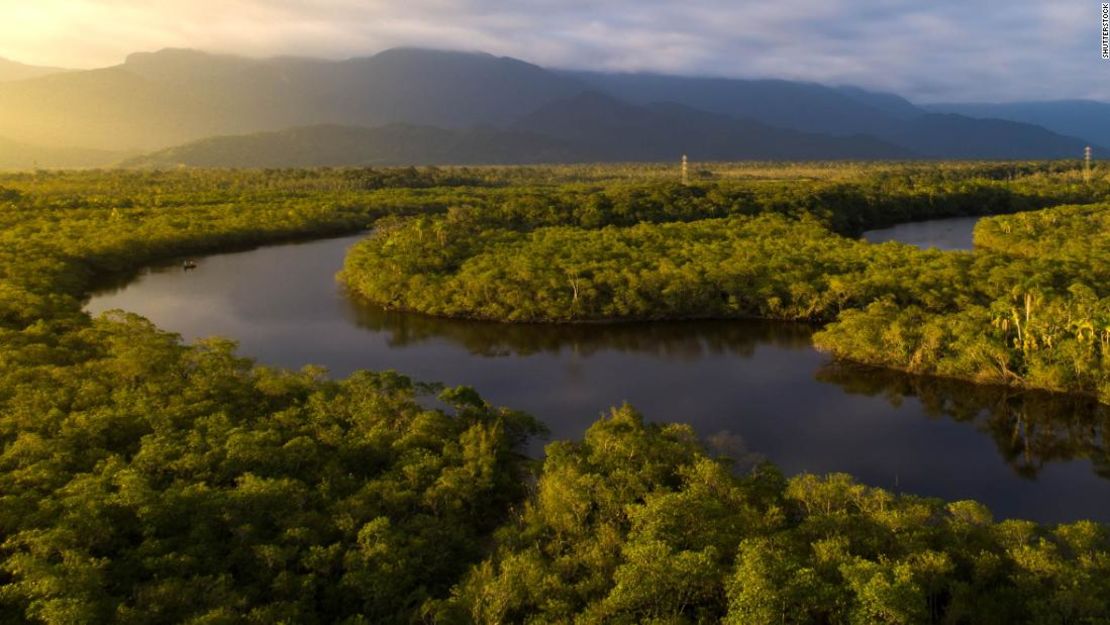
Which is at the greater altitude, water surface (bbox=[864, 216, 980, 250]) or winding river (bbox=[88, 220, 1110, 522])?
water surface (bbox=[864, 216, 980, 250])

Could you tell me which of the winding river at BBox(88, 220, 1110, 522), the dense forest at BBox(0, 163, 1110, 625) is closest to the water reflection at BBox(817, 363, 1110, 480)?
the winding river at BBox(88, 220, 1110, 522)

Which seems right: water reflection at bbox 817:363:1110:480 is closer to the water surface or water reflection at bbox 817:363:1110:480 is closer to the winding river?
the winding river

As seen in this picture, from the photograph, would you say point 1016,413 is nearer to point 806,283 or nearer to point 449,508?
point 806,283

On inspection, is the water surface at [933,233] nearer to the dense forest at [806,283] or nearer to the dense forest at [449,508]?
the dense forest at [806,283]

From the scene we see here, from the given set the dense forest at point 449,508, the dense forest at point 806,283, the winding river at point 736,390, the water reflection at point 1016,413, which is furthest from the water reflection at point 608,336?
the water reflection at point 1016,413

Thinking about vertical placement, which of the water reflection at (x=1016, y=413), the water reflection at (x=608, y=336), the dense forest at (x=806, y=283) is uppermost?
the dense forest at (x=806, y=283)

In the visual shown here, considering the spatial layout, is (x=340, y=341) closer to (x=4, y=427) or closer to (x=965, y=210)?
(x=4, y=427)

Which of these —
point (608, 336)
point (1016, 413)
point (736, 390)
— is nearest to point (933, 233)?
point (608, 336)

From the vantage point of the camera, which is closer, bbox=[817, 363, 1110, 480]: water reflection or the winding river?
the winding river
